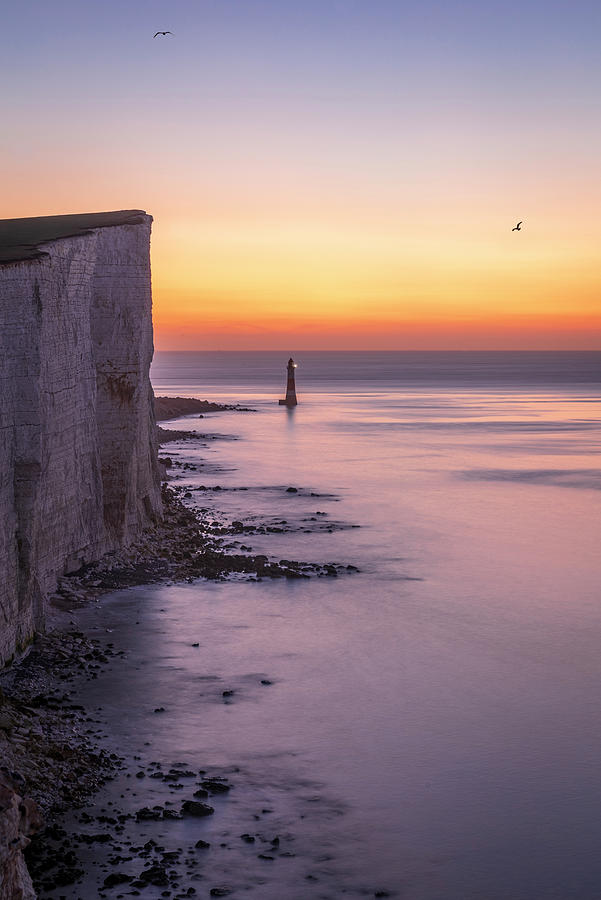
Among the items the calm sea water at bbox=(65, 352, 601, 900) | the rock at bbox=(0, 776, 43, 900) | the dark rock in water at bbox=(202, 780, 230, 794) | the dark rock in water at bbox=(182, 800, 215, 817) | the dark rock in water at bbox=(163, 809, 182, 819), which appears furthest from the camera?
the dark rock in water at bbox=(202, 780, 230, 794)

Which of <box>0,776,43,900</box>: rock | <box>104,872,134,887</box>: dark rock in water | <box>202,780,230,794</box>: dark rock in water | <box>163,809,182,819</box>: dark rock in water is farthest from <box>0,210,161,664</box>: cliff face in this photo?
<box>0,776,43,900</box>: rock

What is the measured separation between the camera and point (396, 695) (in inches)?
574

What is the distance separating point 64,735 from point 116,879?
10.3 ft

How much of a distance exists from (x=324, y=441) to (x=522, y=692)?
129 feet

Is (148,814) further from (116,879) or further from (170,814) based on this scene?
(116,879)

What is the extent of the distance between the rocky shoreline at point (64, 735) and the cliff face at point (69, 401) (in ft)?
1.64

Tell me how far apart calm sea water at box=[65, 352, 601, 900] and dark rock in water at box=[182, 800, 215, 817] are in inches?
5.9

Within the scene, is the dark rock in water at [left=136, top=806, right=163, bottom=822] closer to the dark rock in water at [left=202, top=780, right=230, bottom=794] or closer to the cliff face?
the dark rock in water at [left=202, top=780, right=230, bottom=794]

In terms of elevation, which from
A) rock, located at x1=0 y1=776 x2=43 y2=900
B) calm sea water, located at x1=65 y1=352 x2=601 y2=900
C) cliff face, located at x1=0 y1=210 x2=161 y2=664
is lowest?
A: calm sea water, located at x1=65 y1=352 x2=601 y2=900

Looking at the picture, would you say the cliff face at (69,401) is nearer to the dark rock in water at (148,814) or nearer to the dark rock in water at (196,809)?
the dark rock in water at (148,814)

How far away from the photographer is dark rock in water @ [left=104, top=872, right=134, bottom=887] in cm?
905

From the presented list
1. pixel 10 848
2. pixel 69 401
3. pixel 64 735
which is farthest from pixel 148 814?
pixel 69 401

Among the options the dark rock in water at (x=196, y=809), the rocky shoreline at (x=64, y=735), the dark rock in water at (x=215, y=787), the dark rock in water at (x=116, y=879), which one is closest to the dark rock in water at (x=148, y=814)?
the rocky shoreline at (x=64, y=735)

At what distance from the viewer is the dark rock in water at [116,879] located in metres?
9.05
